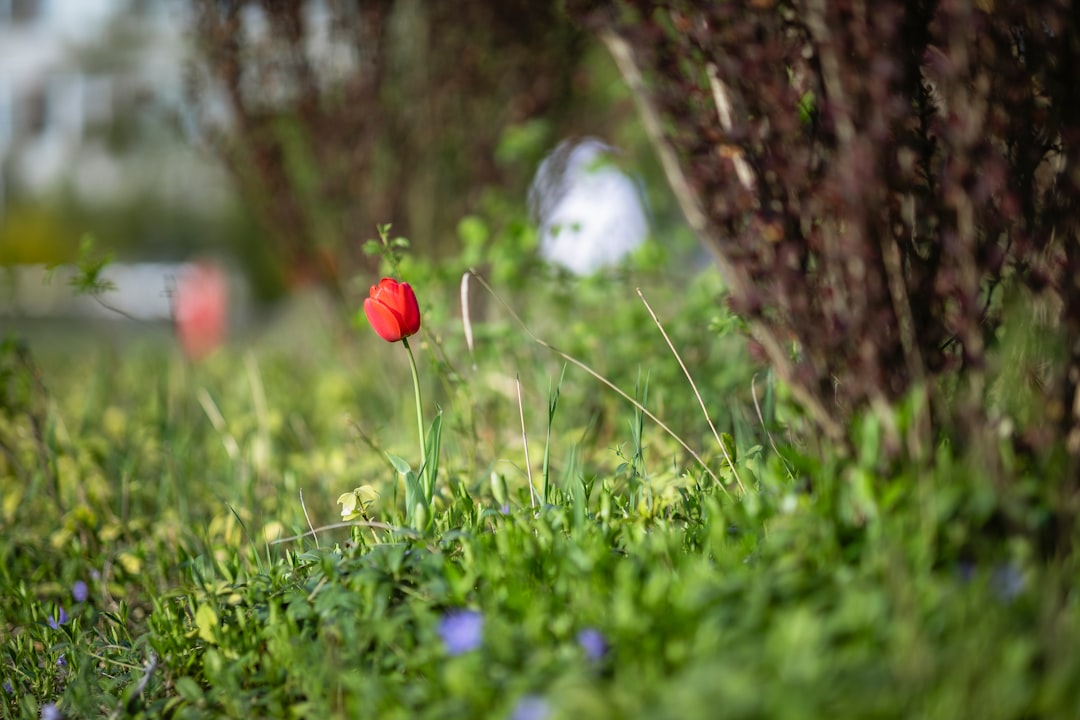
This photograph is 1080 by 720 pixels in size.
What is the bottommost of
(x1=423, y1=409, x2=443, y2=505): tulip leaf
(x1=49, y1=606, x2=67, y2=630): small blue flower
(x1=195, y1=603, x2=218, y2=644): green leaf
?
(x1=49, y1=606, x2=67, y2=630): small blue flower

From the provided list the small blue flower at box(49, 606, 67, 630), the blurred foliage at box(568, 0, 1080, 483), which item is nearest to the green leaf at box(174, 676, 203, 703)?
the small blue flower at box(49, 606, 67, 630)

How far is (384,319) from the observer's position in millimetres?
1948

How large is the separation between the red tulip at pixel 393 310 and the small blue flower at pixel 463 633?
67 centimetres

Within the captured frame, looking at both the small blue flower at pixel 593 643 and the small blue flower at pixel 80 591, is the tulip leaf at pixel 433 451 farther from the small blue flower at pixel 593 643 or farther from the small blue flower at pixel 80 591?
the small blue flower at pixel 80 591

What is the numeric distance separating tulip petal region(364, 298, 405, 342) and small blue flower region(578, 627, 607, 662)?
2.65 ft

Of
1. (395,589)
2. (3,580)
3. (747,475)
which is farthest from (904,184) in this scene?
(3,580)

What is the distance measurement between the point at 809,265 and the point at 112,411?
3474mm

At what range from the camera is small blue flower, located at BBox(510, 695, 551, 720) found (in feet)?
3.99

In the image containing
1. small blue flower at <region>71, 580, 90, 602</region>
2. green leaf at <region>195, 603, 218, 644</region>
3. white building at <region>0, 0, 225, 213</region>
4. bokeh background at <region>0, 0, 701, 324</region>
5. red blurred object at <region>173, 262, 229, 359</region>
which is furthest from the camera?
white building at <region>0, 0, 225, 213</region>

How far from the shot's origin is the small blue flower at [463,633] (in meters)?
1.38

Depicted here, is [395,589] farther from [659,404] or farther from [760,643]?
[659,404]

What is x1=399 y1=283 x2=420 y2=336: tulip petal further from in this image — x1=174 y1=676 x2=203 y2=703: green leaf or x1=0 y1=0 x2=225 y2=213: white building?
x1=0 y1=0 x2=225 y2=213: white building

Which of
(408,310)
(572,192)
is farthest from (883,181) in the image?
(572,192)

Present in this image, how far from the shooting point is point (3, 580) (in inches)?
92.4
